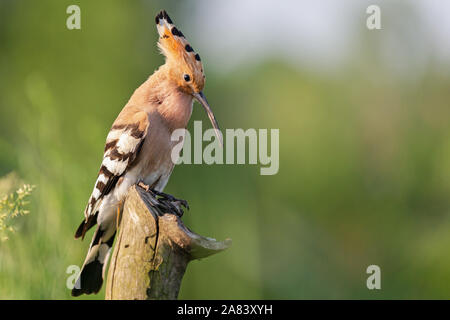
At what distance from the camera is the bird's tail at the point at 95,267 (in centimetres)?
182

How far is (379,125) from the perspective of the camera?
3854 millimetres

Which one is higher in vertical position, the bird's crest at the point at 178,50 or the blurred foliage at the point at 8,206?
the bird's crest at the point at 178,50

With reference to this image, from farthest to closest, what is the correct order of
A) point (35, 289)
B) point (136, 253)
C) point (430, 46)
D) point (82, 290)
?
point (430, 46) < point (35, 289) < point (82, 290) < point (136, 253)

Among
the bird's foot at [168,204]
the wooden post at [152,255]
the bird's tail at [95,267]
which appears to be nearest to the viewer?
the wooden post at [152,255]

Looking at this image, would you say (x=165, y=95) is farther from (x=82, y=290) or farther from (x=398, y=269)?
(x=398, y=269)

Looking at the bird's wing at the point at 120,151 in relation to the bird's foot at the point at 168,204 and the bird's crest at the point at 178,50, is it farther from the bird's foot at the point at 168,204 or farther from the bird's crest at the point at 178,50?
the bird's crest at the point at 178,50

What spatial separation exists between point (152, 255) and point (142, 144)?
2.02 ft

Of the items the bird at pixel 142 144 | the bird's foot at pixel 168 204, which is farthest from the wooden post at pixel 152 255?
the bird at pixel 142 144

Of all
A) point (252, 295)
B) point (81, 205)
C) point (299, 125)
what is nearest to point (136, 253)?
point (81, 205)

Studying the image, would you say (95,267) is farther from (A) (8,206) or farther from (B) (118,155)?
(A) (8,206)

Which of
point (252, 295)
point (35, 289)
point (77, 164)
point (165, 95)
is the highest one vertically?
point (165, 95)

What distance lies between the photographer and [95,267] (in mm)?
1835

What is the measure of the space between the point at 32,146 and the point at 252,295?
1453 millimetres

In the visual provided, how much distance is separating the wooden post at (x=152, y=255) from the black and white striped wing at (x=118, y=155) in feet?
1.55
